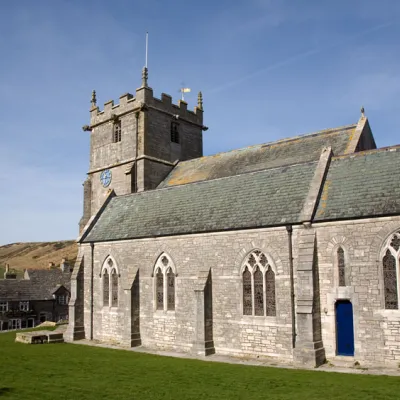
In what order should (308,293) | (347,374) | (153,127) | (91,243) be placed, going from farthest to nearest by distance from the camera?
1. (153,127)
2. (91,243)
3. (308,293)
4. (347,374)

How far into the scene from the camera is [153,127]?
3600cm

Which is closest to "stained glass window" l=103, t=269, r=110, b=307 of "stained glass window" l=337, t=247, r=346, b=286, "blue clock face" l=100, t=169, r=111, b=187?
"blue clock face" l=100, t=169, r=111, b=187

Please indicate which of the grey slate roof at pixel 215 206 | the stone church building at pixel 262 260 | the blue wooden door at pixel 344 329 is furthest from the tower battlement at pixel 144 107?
the blue wooden door at pixel 344 329

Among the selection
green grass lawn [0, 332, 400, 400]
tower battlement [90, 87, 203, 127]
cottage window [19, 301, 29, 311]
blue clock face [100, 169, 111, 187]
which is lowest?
cottage window [19, 301, 29, 311]

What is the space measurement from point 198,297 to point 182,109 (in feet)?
72.5

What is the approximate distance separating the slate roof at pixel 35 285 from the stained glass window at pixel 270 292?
40845 mm

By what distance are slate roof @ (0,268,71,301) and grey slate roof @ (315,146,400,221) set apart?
142ft

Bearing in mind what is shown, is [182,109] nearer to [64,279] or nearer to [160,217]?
[160,217]

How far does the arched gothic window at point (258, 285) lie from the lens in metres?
19.3

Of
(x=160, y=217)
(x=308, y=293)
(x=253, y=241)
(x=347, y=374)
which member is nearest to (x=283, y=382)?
(x=347, y=374)

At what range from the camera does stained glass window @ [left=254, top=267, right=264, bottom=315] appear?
19483 mm

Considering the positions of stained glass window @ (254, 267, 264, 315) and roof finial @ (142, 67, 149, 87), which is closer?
stained glass window @ (254, 267, 264, 315)

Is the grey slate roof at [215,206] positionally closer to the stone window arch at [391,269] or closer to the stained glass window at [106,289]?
the stained glass window at [106,289]

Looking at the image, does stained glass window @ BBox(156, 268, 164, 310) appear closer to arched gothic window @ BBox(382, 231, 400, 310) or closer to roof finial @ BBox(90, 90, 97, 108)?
arched gothic window @ BBox(382, 231, 400, 310)
